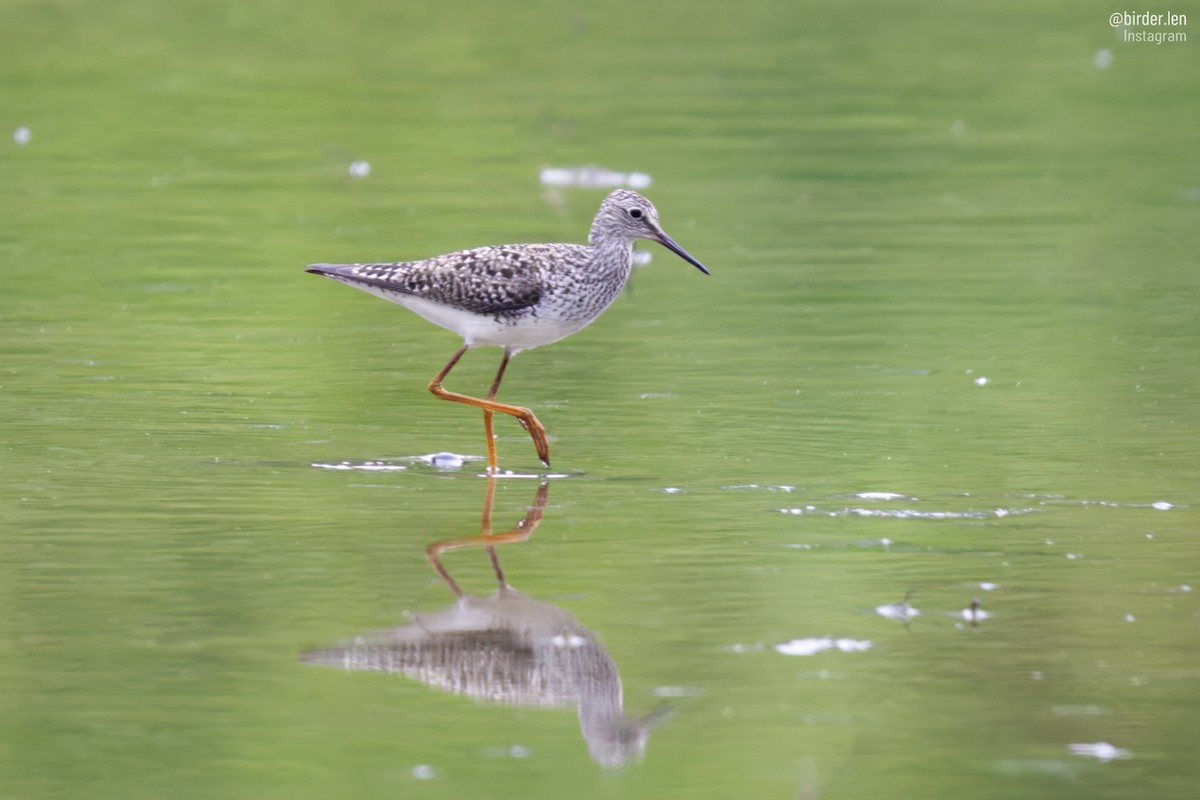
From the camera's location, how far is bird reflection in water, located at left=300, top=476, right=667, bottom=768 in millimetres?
6387

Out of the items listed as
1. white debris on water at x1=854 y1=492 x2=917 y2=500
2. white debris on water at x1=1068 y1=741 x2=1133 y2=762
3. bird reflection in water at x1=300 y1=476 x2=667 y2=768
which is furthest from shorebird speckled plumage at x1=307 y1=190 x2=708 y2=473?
white debris on water at x1=1068 y1=741 x2=1133 y2=762

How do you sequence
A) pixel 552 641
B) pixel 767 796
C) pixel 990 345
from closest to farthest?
pixel 767 796
pixel 552 641
pixel 990 345

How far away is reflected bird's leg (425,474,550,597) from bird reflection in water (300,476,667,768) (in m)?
0.32

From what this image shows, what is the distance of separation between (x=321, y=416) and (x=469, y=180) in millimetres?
7098

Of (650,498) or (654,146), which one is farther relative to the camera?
(654,146)

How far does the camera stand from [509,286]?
10305 millimetres

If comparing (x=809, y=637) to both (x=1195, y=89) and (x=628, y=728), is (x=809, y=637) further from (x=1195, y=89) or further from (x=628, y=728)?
(x=1195, y=89)

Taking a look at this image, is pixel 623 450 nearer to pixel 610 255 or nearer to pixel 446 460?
pixel 446 460

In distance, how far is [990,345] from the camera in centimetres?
1210

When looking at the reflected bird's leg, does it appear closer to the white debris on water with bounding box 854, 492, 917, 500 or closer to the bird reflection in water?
the bird reflection in water

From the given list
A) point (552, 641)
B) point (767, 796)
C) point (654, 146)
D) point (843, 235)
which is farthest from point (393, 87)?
point (767, 796)

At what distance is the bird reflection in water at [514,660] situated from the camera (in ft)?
21.0

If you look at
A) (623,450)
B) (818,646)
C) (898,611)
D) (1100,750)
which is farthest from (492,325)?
(1100,750)

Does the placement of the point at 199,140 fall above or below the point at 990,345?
above
